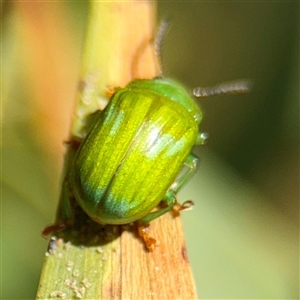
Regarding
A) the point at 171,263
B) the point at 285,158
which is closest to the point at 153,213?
the point at 171,263

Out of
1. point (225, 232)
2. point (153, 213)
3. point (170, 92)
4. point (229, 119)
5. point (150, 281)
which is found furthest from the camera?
point (229, 119)

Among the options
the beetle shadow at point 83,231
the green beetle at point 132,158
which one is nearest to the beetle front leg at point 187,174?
the green beetle at point 132,158

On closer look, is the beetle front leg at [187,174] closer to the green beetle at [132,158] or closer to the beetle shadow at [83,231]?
the green beetle at [132,158]

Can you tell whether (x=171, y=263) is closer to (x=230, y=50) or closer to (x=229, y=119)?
(x=229, y=119)

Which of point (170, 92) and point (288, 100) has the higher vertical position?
point (170, 92)

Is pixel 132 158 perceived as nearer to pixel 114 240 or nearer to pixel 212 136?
pixel 114 240

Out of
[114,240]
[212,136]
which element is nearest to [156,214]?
[114,240]
